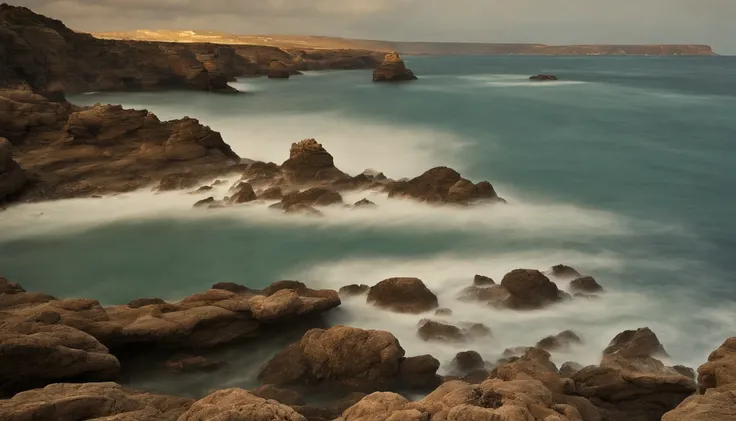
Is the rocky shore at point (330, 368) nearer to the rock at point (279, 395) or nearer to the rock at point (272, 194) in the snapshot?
the rock at point (279, 395)

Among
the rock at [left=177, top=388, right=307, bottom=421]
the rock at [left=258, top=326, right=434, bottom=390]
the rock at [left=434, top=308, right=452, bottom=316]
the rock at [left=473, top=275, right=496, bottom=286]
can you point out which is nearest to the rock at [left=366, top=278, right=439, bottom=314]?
the rock at [left=434, top=308, right=452, bottom=316]

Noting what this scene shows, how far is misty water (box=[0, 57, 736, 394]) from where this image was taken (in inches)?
419

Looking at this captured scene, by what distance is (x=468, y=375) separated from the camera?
28.2 feet

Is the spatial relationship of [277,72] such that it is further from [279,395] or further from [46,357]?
[279,395]

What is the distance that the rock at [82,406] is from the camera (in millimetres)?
5527

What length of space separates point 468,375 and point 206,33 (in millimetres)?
182264

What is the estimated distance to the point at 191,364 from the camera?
8.74 metres

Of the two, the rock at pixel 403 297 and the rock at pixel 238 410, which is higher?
the rock at pixel 238 410

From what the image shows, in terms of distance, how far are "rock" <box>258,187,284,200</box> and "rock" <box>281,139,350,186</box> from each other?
1117mm

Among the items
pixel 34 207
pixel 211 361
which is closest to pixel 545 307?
pixel 211 361

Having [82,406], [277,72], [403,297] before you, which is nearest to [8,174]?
[403,297]

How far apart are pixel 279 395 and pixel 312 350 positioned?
3.77ft

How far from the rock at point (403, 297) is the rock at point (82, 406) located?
4.95m

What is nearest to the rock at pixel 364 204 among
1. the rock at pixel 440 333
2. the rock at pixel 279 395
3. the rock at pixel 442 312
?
the rock at pixel 442 312
